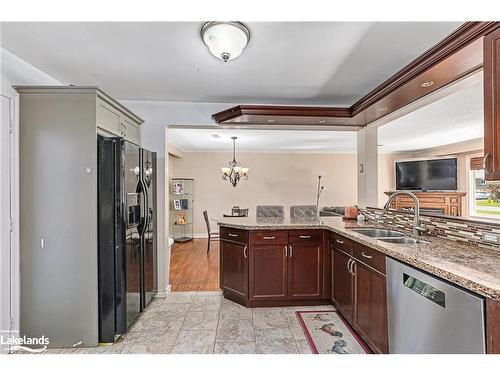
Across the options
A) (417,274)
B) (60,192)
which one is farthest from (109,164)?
(417,274)

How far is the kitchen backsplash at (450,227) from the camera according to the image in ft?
5.91

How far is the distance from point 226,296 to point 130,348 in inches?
49.0

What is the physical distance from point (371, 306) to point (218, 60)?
7.80 feet

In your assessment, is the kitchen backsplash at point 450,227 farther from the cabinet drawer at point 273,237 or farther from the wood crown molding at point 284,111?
the wood crown molding at point 284,111

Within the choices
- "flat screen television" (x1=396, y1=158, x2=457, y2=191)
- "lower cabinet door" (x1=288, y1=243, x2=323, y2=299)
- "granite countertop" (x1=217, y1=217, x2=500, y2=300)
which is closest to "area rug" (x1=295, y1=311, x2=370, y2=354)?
"lower cabinet door" (x1=288, y1=243, x2=323, y2=299)

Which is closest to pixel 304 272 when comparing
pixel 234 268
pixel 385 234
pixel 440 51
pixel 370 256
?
pixel 234 268

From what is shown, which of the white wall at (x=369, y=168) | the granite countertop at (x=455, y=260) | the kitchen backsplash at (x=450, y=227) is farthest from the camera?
the white wall at (x=369, y=168)

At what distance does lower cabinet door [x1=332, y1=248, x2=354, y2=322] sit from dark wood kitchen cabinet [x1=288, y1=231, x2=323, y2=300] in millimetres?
187

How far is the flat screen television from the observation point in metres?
6.70

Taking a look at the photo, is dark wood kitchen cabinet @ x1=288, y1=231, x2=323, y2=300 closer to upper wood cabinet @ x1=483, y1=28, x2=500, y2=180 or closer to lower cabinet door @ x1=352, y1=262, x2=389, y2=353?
lower cabinet door @ x1=352, y1=262, x2=389, y2=353

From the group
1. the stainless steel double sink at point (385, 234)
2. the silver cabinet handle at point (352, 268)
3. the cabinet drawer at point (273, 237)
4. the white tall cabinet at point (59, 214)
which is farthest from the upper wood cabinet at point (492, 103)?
the white tall cabinet at point (59, 214)

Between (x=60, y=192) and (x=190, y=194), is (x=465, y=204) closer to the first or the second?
(x=190, y=194)

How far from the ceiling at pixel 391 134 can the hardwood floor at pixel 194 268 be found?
2235mm

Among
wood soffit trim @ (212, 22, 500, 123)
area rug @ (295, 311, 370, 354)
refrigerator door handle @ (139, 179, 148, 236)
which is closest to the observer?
wood soffit trim @ (212, 22, 500, 123)
